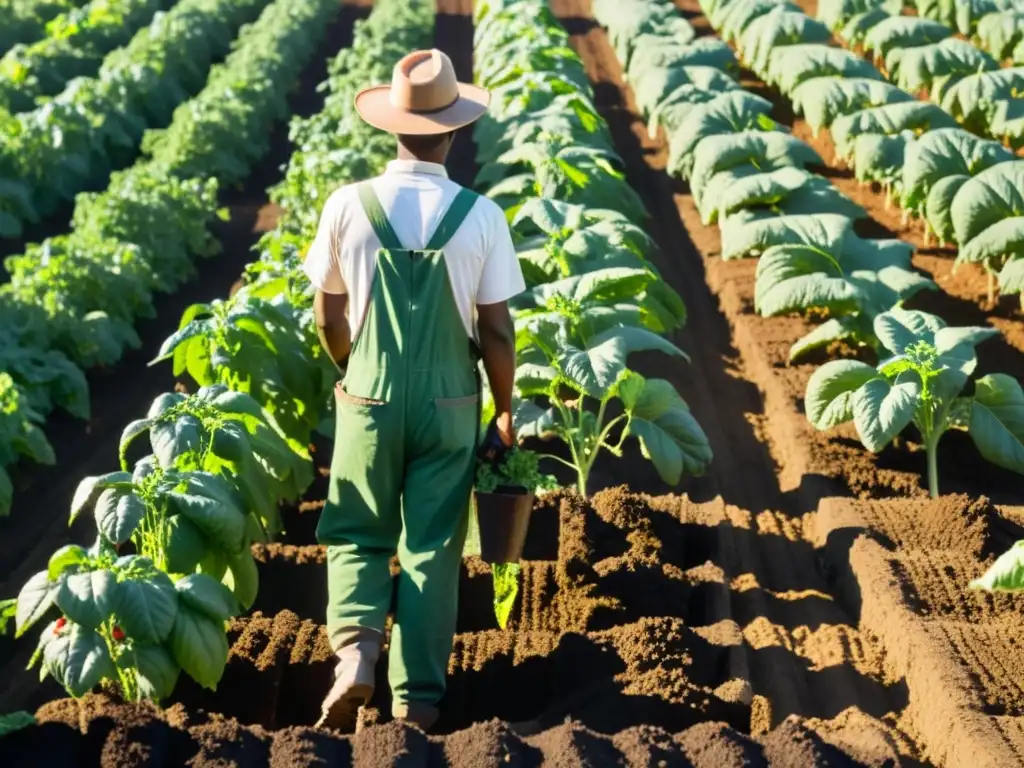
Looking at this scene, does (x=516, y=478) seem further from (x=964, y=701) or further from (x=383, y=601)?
(x=964, y=701)

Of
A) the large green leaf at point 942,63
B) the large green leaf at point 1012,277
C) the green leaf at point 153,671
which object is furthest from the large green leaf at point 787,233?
the green leaf at point 153,671

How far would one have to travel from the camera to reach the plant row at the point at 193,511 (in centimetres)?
337

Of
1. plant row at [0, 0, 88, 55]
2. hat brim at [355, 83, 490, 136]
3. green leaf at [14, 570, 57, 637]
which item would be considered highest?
hat brim at [355, 83, 490, 136]

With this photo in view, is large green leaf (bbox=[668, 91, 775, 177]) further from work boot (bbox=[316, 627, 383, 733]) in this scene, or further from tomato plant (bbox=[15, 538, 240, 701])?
tomato plant (bbox=[15, 538, 240, 701])

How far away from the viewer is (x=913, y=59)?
10.7 metres

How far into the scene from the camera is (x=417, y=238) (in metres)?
3.77

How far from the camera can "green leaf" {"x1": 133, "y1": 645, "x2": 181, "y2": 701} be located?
3.46 metres

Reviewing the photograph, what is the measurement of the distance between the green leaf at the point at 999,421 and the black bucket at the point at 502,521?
7.54ft

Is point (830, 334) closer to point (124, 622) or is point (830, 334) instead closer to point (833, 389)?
point (833, 389)

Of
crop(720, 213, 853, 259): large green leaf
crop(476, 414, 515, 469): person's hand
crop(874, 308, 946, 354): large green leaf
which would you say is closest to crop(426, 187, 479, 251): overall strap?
crop(476, 414, 515, 469): person's hand

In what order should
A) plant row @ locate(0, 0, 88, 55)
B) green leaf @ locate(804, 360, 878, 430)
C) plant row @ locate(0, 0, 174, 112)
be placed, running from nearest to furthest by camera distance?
green leaf @ locate(804, 360, 878, 430)
plant row @ locate(0, 0, 174, 112)
plant row @ locate(0, 0, 88, 55)

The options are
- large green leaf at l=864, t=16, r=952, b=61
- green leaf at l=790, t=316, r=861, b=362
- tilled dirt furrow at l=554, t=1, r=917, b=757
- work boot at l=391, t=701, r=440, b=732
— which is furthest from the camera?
large green leaf at l=864, t=16, r=952, b=61

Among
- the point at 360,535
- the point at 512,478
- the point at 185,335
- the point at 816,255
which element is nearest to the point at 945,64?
the point at 816,255

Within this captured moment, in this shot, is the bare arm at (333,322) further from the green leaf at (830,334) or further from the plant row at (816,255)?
the green leaf at (830,334)
